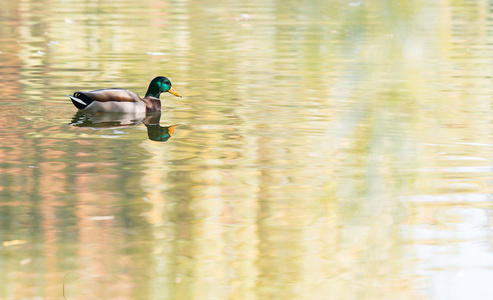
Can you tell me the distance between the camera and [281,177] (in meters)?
6.84

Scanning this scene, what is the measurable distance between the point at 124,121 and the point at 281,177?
10.8ft

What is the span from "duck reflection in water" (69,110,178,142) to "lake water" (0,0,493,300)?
0.04 meters

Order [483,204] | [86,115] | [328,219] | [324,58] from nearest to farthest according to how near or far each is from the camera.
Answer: [324,58] → [328,219] → [483,204] → [86,115]

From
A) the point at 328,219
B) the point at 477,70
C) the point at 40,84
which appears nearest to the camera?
the point at 328,219

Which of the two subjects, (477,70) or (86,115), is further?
(477,70)

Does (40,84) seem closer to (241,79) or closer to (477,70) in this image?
(241,79)

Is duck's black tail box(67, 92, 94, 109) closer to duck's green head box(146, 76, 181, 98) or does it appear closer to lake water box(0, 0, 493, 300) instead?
lake water box(0, 0, 493, 300)

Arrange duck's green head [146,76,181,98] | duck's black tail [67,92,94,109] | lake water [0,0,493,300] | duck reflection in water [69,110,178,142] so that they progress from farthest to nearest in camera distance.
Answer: duck's green head [146,76,181,98]
duck's black tail [67,92,94,109]
duck reflection in water [69,110,178,142]
lake water [0,0,493,300]

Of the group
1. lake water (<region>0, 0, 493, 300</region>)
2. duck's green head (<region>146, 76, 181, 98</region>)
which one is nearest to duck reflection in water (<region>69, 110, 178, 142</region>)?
lake water (<region>0, 0, 493, 300</region>)

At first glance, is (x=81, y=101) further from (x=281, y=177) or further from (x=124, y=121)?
(x=281, y=177)

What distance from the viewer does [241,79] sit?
11.9 meters

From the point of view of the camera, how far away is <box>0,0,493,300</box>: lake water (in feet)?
7.21

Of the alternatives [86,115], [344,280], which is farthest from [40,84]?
[344,280]

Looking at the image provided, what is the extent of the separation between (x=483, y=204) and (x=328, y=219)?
1146 millimetres
